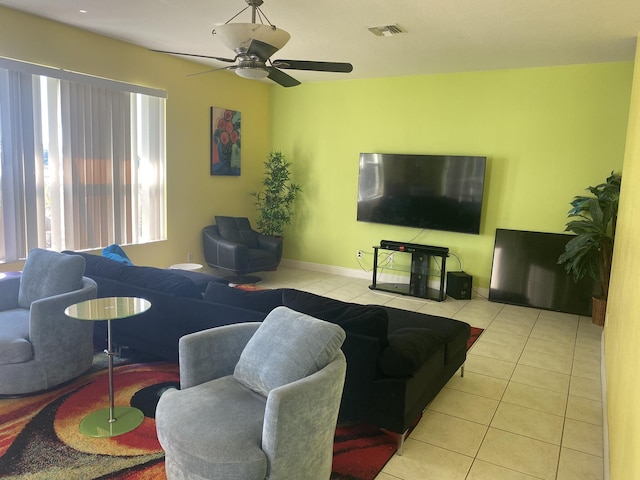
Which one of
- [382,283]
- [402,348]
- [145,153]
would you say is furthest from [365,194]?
[402,348]

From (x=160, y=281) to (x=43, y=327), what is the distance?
765 mm

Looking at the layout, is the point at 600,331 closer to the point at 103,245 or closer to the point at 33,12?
the point at 103,245

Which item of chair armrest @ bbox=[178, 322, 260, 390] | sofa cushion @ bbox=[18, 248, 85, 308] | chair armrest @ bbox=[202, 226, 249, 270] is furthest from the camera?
chair armrest @ bbox=[202, 226, 249, 270]

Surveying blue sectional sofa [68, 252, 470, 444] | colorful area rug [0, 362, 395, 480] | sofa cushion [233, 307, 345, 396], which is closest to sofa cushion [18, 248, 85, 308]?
blue sectional sofa [68, 252, 470, 444]

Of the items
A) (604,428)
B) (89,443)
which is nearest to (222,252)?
(89,443)

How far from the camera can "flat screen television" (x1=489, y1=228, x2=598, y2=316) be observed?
5516mm

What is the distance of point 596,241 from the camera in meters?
4.87

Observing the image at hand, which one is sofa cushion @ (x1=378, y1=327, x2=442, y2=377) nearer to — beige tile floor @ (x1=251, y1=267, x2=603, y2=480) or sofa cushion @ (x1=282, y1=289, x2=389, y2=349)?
sofa cushion @ (x1=282, y1=289, x2=389, y2=349)

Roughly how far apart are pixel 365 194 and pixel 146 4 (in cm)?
373

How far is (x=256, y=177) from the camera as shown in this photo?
298 inches

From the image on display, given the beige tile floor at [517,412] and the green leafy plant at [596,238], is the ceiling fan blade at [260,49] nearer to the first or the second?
the beige tile floor at [517,412]

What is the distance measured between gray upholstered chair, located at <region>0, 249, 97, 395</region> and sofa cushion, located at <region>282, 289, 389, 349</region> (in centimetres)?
152

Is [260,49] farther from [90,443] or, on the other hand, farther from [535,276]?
[535,276]

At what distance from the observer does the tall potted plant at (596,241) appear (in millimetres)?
4910
